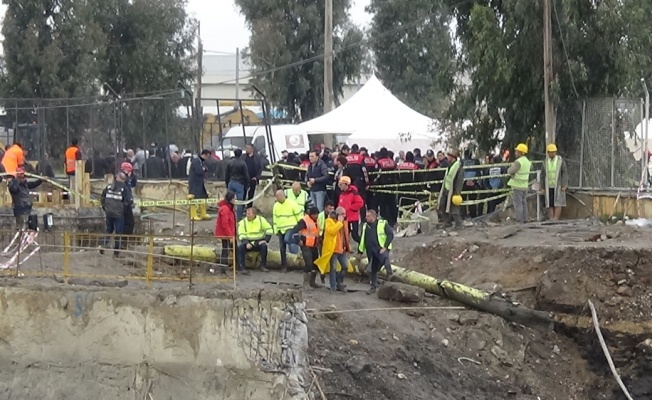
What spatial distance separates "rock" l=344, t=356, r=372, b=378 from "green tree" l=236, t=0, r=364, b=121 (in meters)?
39.0

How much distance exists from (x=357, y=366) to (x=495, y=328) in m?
2.94

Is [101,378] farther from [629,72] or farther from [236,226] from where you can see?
[629,72]

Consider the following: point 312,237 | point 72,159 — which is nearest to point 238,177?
point 72,159

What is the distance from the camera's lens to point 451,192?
20.0 meters

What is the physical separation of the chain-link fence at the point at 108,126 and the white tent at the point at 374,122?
700 cm

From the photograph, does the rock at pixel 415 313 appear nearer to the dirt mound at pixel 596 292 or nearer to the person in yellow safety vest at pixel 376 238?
the person in yellow safety vest at pixel 376 238

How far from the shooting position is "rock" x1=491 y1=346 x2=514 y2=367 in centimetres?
1505

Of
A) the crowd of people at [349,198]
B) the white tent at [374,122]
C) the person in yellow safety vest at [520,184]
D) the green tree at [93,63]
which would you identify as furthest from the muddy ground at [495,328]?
the white tent at [374,122]

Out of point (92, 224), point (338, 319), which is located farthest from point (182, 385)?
point (92, 224)

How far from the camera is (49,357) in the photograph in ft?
38.7

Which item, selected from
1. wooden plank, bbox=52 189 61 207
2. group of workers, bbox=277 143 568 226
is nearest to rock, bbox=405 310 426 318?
group of workers, bbox=277 143 568 226

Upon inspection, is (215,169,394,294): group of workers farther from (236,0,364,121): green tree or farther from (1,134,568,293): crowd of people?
(236,0,364,121): green tree

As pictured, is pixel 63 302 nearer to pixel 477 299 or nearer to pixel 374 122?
pixel 477 299

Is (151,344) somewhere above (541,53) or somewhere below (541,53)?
below
